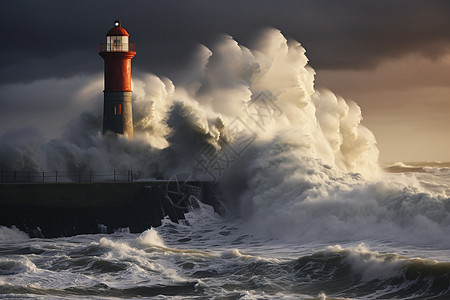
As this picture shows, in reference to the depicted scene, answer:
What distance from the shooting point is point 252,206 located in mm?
23594

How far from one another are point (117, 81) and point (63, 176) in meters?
3.32

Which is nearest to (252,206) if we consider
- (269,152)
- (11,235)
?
(269,152)

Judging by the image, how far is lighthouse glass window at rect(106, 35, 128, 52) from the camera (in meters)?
26.3

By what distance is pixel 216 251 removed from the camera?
61.7 ft

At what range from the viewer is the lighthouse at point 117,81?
26.1 m

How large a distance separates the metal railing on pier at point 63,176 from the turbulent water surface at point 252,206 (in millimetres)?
245

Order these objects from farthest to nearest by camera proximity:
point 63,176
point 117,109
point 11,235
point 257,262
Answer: point 117,109 → point 63,176 → point 11,235 → point 257,262

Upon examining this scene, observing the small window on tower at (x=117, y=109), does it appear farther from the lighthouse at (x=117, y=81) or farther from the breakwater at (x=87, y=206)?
the breakwater at (x=87, y=206)

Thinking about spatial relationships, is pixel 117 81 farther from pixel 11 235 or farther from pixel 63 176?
pixel 11 235

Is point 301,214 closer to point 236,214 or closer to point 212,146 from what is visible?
point 236,214

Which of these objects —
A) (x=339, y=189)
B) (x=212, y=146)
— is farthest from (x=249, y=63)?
(x=339, y=189)

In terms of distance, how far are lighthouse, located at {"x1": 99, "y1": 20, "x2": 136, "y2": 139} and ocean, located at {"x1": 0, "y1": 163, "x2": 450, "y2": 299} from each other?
17.9ft

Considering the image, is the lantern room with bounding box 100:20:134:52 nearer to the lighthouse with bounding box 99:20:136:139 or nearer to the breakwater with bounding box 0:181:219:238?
the lighthouse with bounding box 99:20:136:139

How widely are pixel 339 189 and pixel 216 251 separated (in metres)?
4.69
